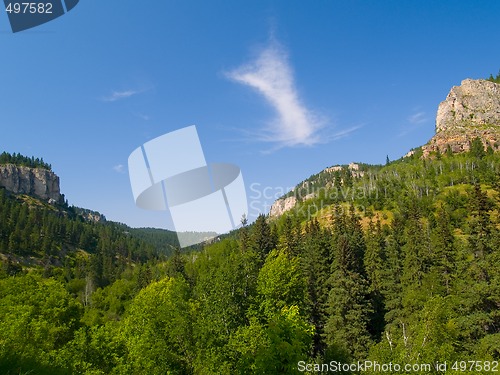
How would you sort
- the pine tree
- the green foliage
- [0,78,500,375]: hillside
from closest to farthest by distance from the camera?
the green foliage
[0,78,500,375]: hillside
the pine tree

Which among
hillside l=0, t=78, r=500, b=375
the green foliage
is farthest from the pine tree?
the green foliage

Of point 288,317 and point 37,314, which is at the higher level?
point 37,314

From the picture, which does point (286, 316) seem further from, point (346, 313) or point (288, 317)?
point (346, 313)

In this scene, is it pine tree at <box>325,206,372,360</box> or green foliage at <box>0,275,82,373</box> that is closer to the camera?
green foliage at <box>0,275,82,373</box>

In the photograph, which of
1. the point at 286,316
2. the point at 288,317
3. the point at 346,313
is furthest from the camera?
the point at 346,313

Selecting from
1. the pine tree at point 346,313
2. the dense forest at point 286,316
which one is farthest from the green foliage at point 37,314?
the pine tree at point 346,313

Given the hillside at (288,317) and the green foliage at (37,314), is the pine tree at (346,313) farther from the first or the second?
the green foliage at (37,314)

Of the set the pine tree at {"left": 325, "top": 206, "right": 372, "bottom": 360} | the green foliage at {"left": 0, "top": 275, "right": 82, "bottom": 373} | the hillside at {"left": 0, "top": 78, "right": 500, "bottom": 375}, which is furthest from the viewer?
the pine tree at {"left": 325, "top": 206, "right": 372, "bottom": 360}

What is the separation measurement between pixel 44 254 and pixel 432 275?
165807mm

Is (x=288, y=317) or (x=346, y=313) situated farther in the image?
(x=346, y=313)

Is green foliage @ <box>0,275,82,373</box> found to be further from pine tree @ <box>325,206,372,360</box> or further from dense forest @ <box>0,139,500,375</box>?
pine tree @ <box>325,206,372,360</box>

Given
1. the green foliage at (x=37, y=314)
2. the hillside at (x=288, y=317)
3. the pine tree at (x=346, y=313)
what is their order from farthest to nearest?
the pine tree at (x=346, y=313)
the hillside at (x=288, y=317)
the green foliage at (x=37, y=314)

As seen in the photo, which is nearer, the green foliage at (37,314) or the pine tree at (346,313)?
the green foliage at (37,314)

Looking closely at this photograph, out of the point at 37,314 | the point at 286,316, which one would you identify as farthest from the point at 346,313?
the point at 37,314
